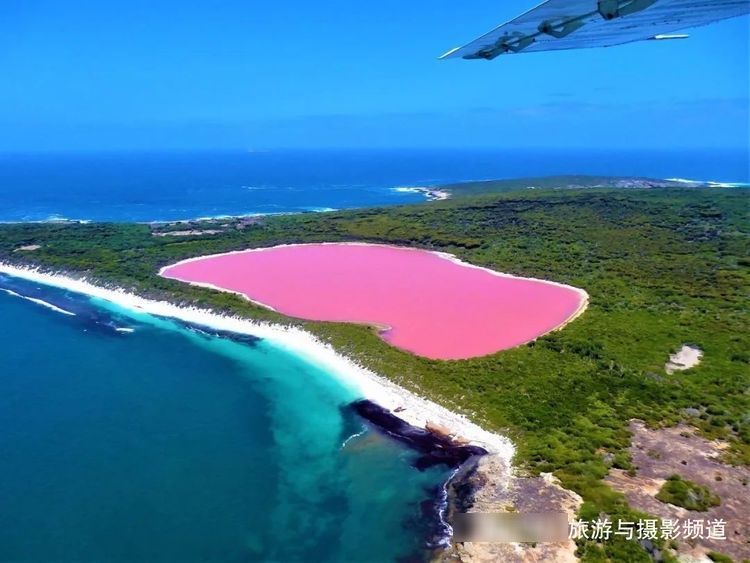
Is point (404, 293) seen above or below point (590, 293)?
above

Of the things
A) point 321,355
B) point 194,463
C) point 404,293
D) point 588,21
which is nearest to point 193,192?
point 404,293

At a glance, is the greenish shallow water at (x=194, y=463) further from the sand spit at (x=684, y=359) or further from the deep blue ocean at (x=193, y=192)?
the deep blue ocean at (x=193, y=192)

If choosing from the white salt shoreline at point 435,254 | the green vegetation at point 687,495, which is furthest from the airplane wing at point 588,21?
the white salt shoreline at point 435,254

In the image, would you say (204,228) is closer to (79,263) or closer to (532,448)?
(79,263)

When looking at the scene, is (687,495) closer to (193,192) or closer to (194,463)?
(194,463)

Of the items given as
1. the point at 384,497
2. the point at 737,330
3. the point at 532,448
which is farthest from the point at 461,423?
the point at 737,330

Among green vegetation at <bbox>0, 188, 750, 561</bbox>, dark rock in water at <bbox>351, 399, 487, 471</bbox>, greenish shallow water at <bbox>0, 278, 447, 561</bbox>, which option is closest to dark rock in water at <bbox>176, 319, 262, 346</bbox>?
greenish shallow water at <bbox>0, 278, 447, 561</bbox>
